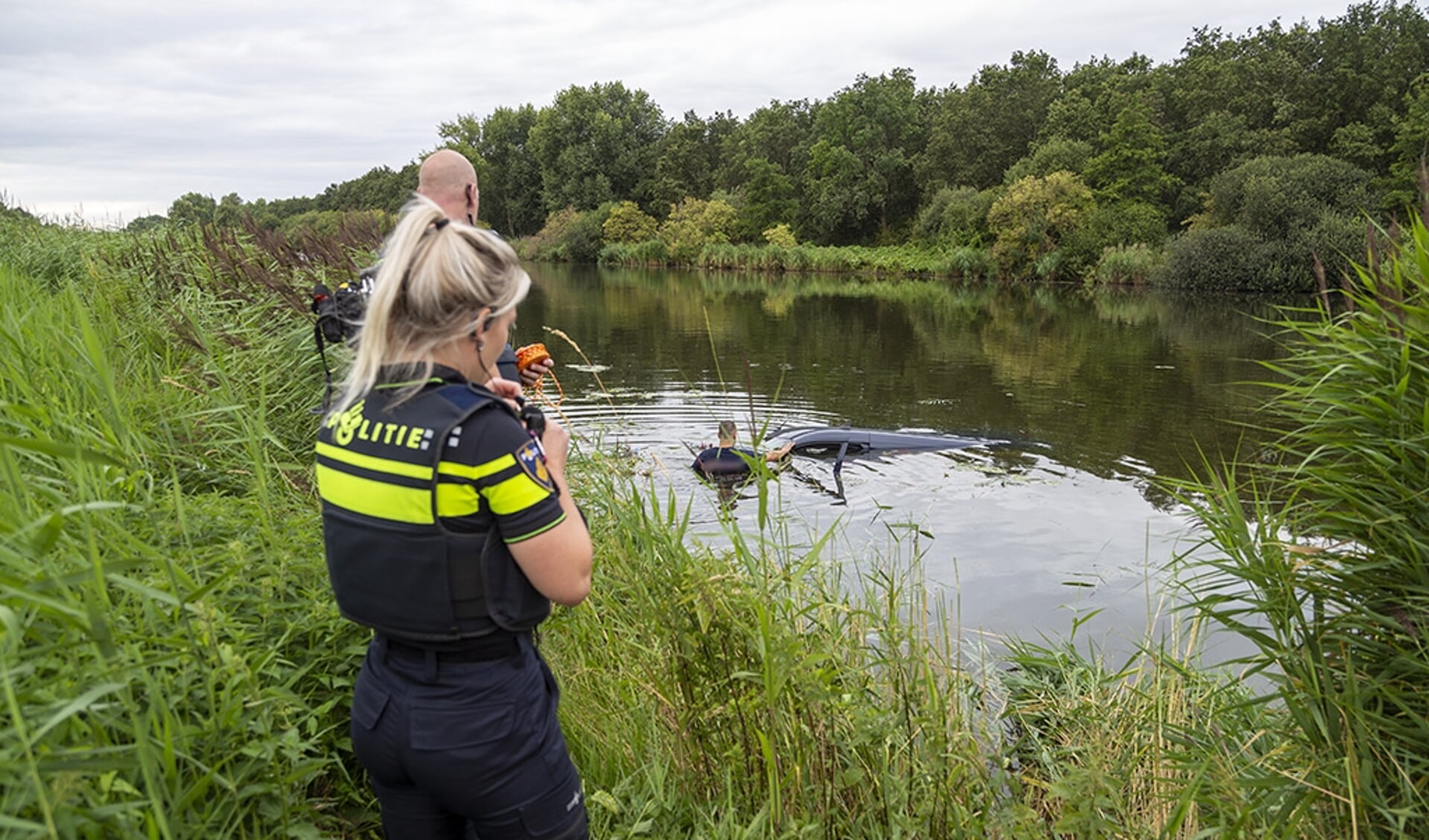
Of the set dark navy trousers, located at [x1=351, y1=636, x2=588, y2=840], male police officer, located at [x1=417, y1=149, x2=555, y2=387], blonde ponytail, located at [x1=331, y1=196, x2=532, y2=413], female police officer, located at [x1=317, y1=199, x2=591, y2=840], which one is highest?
male police officer, located at [x1=417, y1=149, x2=555, y2=387]

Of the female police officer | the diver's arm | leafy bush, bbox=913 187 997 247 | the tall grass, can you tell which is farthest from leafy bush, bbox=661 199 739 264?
the female police officer

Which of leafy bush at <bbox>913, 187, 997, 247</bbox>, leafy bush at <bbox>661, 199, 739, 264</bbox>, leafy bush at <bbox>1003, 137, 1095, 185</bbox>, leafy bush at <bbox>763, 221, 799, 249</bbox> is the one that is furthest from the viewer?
leafy bush at <bbox>661, 199, 739, 264</bbox>

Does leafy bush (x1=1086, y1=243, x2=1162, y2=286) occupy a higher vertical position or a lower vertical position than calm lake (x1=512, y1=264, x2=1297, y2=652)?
higher

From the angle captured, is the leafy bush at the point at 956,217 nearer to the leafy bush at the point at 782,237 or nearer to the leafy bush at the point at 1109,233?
the leafy bush at the point at 1109,233

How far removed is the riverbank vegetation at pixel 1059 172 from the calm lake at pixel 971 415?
6.85m

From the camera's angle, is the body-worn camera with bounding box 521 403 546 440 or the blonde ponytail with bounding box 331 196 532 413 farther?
the body-worn camera with bounding box 521 403 546 440

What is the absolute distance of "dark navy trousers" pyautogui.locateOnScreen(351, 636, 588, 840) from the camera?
1.77 metres

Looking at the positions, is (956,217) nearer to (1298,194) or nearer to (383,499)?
(1298,194)

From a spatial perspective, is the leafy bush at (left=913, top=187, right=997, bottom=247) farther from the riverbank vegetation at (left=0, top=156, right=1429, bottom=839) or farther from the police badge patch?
the police badge patch

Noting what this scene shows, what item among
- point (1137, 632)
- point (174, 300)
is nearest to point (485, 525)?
point (174, 300)

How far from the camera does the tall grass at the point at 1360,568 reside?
2.61m

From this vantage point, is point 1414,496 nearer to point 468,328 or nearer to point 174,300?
point 468,328

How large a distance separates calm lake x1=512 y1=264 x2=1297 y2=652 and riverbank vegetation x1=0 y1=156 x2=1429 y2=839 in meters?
0.67

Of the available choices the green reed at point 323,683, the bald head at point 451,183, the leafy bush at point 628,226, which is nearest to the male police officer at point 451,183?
the bald head at point 451,183
